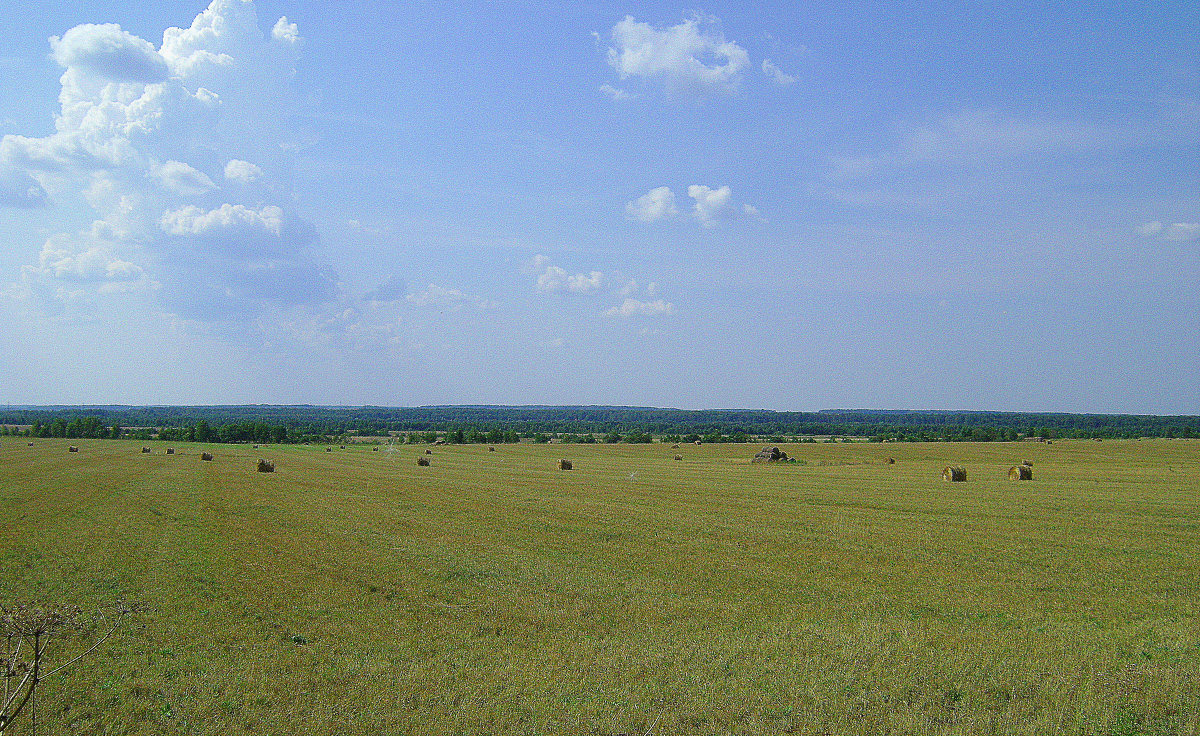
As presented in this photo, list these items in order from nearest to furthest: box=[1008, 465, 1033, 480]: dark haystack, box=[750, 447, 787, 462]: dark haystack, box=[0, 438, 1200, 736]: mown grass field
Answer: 1. box=[0, 438, 1200, 736]: mown grass field
2. box=[1008, 465, 1033, 480]: dark haystack
3. box=[750, 447, 787, 462]: dark haystack

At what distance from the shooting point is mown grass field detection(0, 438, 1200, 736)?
26.5 feet

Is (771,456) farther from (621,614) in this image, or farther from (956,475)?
(621,614)

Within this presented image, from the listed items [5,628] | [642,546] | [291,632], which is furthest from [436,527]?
[5,628]

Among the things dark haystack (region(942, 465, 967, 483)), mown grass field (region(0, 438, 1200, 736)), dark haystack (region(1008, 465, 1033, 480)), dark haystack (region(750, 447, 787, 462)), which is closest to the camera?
mown grass field (region(0, 438, 1200, 736))

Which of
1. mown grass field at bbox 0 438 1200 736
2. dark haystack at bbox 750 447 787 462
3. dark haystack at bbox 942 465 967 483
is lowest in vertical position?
dark haystack at bbox 750 447 787 462

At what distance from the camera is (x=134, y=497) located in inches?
1207

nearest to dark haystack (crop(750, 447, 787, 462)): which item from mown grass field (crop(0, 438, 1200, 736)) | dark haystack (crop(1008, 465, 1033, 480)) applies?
dark haystack (crop(1008, 465, 1033, 480))

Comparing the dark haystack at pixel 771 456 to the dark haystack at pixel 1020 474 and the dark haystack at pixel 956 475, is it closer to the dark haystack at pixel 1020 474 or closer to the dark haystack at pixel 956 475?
the dark haystack at pixel 956 475

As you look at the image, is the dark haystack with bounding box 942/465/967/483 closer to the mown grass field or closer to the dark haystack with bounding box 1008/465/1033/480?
the dark haystack with bounding box 1008/465/1033/480

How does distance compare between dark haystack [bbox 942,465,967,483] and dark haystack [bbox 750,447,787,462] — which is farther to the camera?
dark haystack [bbox 750,447,787,462]

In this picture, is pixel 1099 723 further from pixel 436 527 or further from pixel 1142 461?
pixel 1142 461

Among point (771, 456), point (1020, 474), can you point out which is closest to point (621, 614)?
point (1020, 474)

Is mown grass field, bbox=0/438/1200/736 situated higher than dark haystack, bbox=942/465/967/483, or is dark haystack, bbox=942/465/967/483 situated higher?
mown grass field, bbox=0/438/1200/736

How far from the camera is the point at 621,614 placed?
1306cm
